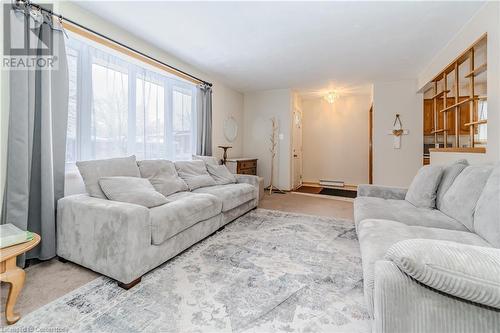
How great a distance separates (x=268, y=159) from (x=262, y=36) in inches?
125

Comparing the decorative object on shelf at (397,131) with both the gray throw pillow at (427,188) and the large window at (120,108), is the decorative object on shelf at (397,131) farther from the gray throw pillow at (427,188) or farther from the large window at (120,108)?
the large window at (120,108)

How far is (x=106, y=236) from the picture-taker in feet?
5.54

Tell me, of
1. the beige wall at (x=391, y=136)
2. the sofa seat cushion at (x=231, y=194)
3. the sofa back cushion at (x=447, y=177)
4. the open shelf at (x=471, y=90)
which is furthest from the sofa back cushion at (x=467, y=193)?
the beige wall at (x=391, y=136)

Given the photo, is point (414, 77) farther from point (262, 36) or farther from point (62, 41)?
point (62, 41)

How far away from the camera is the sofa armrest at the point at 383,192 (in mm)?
2625

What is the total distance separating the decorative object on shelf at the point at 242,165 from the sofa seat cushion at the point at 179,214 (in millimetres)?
2120

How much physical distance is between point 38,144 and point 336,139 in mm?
6183

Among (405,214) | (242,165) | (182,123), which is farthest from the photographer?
(242,165)

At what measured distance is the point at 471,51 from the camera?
2607mm

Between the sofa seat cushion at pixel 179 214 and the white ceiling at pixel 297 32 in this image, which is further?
the white ceiling at pixel 297 32

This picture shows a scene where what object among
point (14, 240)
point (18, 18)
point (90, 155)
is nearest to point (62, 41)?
point (18, 18)

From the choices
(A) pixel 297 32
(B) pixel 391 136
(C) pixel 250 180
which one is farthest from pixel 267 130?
(A) pixel 297 32

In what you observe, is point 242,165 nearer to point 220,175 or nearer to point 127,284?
point 220,175

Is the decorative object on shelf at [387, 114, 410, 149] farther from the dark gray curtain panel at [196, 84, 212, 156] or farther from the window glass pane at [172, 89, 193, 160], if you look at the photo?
the window glass pane at [172, 89, 193, 160]
